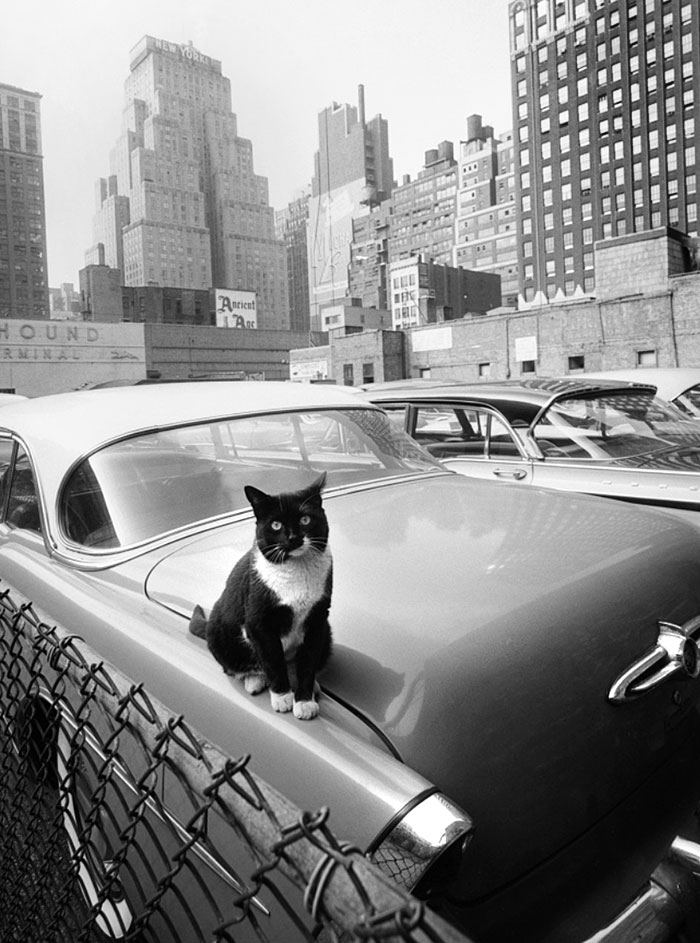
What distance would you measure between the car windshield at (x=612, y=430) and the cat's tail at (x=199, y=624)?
4.00 m

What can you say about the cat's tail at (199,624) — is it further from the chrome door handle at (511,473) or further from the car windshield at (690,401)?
the car windshield at (690,401)

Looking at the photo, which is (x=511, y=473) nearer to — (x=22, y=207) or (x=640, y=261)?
(x=640, y=261)

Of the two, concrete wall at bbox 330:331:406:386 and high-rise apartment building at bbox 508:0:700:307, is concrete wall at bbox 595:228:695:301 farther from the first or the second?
high-rise apartment building at bbox 508:0:700:307

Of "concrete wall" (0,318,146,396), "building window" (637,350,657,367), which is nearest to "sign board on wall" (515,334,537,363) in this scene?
"building window" (637,350,657,367)

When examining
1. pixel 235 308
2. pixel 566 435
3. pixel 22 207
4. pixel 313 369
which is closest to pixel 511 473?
pixel 566 435

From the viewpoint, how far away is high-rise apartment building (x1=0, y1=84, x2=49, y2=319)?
445 ft

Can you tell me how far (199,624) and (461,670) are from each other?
2.47 ft

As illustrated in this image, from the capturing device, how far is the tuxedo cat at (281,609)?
1.62m

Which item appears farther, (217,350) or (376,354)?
(217,350)

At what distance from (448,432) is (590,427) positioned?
1.27 meters

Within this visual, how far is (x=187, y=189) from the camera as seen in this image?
183000 mm

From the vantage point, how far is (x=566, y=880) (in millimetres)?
1648

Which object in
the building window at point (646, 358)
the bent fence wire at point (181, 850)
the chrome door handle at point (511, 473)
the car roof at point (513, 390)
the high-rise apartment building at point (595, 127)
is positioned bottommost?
the bent fence wire at point (181, 850)

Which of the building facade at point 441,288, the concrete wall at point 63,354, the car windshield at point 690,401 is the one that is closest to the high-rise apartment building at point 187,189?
the building facade at point 441,288
